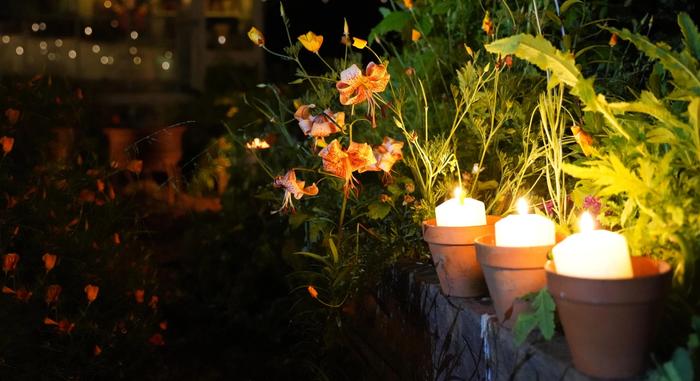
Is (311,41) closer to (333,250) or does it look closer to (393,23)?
(333,250)

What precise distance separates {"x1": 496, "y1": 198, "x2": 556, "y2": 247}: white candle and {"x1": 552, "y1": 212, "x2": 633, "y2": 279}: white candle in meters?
0.22

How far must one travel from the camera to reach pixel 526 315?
135 centimetres

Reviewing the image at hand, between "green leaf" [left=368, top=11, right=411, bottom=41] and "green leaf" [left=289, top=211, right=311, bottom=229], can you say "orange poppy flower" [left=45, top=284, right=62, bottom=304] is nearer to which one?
"green leaf" [left=289, top=211, right=311, bottom=229]

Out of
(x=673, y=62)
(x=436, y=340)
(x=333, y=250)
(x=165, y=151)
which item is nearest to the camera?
(x=673, y=62)

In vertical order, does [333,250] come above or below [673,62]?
below

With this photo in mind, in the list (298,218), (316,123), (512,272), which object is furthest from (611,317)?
(298,218)

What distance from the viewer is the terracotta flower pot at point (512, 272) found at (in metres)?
1.46

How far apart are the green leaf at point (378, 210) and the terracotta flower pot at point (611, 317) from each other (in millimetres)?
937

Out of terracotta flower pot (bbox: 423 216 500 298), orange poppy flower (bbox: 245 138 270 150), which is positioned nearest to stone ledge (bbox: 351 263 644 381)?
terracotta flower pot (bbox: 423 216 500 298)

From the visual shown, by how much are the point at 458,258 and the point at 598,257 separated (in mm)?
552

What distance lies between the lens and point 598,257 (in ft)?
4.02

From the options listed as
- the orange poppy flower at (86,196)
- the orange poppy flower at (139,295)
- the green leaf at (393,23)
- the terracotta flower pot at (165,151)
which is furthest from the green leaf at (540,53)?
the terracotta flower pot at (165,151)

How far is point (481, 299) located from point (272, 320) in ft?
5.71

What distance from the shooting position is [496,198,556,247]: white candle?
1.48 metres
